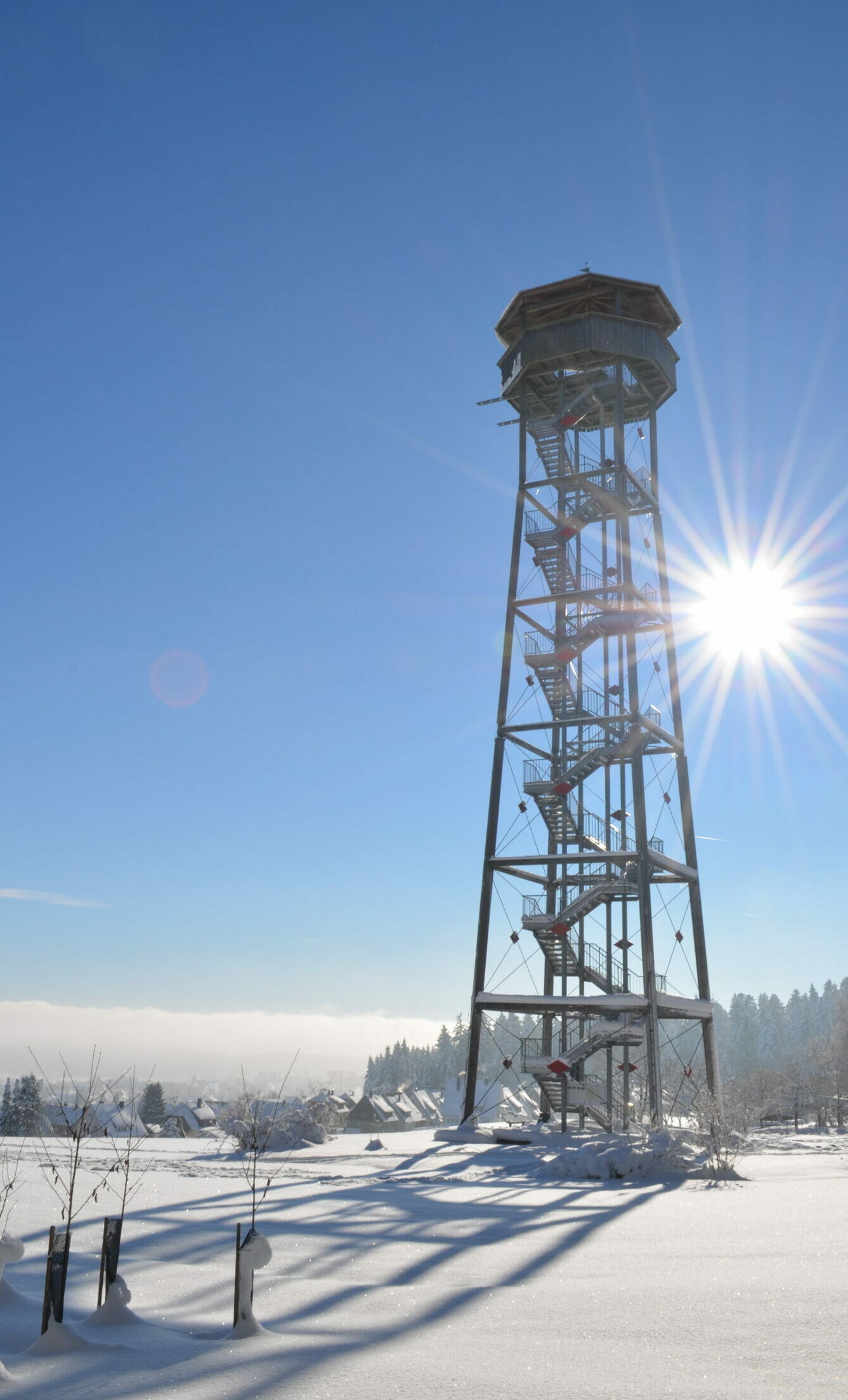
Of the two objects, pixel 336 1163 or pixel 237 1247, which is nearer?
pixel 237 1247

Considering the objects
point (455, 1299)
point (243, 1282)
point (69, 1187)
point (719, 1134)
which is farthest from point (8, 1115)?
point (243, 1282)

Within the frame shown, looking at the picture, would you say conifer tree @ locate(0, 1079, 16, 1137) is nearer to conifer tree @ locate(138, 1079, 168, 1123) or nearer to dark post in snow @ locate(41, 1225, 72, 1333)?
conifer tree @ locate(138, 1079, 168, 1123)

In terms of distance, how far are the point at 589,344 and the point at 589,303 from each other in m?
A: 2.91

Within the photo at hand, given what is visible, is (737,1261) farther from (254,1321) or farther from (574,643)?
(574,643)

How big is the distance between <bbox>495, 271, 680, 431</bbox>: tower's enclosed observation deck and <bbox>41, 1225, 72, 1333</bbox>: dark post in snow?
32.4 metres

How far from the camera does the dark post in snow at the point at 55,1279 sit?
20.0 ft

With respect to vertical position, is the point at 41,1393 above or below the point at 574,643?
below

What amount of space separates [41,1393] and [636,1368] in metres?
3.15

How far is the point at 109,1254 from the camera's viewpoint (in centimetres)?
680

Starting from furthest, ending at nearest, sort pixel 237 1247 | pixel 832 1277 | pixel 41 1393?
pixel 832 1277, pixel 237 1247, pixel 41 1393

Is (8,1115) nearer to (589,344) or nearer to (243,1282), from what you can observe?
(589,344)

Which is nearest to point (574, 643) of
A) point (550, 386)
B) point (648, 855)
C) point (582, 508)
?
point (582, 508)

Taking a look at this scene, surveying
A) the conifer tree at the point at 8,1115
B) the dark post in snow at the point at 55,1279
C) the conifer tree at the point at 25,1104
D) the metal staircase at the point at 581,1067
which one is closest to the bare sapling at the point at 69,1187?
the dark post in snow at the point at 55,1279

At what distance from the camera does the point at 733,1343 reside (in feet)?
19.6
